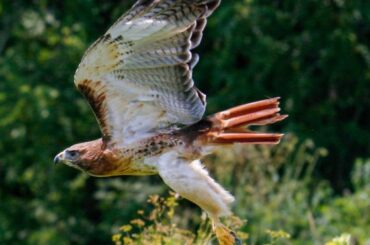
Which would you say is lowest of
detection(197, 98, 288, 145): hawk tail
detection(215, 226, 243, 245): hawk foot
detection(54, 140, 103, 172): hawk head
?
detection(215, 226, 243, 245): hawk foot

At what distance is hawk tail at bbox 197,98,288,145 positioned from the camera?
805 centimetres

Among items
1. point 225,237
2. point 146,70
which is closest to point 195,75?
point 146,70

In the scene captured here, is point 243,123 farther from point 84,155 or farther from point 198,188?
point 84,155

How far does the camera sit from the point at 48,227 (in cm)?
1666

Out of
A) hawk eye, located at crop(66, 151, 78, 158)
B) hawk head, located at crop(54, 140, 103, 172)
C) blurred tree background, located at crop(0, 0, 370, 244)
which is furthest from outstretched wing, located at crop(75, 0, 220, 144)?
blurred tree background, located at crop(0, 0, 370, 244)

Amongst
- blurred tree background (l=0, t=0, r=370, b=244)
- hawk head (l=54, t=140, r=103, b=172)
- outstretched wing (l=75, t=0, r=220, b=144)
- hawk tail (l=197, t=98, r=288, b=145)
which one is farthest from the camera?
blurred tree background (l=0, t=0, r=370, b=244)

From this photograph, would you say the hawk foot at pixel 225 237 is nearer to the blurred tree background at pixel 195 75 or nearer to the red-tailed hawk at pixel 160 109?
the red-tailed hawk at pixel 160 109

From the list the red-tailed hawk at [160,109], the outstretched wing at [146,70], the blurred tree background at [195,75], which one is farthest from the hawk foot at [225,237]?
the blurred tree background at [195,75]

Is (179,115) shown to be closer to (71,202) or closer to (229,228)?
(229,228)

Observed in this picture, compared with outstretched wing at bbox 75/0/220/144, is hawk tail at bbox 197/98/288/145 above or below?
below

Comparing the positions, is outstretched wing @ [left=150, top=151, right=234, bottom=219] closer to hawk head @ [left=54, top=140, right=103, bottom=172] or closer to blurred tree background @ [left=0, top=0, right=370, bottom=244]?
hawk head @ [left=54, top=140, right=103, bottom=172]

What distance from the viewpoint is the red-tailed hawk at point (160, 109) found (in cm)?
783

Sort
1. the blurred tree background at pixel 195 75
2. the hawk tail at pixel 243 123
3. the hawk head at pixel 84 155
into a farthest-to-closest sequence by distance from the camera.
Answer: the blurred tree background at pixel 195 75 → the hawk head at pixel 84 155 → the hawk tail at pixel 243 123

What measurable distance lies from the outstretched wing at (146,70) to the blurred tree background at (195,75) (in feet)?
23.1
